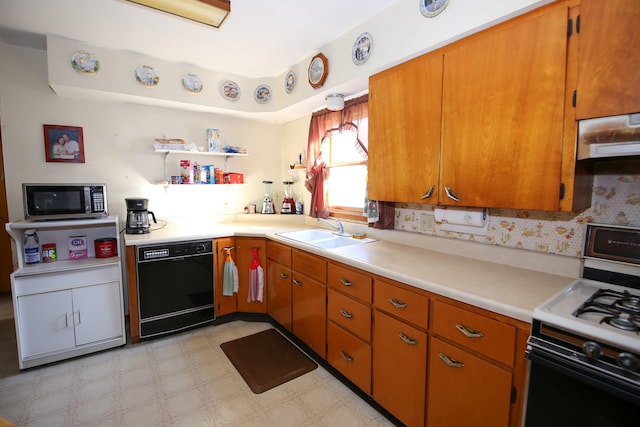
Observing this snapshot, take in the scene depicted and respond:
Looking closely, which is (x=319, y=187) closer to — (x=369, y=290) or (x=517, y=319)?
(x=369, y=290)

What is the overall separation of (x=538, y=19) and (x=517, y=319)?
1233 millimetres

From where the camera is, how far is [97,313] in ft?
7.62

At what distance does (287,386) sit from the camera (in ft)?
6.59

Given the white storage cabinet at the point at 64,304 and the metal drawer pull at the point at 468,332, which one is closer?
the metal drawer pull at the point at 468,332

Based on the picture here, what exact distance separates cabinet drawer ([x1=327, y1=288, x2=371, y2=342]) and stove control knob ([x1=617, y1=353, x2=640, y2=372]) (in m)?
1.05

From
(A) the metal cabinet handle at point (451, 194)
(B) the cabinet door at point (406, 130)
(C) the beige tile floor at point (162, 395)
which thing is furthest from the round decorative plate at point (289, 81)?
(C) the beige tile floor at point (162, 395)

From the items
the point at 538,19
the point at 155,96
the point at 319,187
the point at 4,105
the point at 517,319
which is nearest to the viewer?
the point at 517,319

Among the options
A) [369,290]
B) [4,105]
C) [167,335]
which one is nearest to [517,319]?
[369,290]

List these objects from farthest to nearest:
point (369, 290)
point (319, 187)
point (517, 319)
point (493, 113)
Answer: point (319, 187), point (369, 290), point (493, 113), point (517, 319)

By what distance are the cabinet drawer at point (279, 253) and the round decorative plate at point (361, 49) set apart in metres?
1.51

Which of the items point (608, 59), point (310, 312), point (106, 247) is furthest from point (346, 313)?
point (106, 247)

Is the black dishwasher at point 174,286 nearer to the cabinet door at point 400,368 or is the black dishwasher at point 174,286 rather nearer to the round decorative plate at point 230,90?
the round decorative plate at point 230,90

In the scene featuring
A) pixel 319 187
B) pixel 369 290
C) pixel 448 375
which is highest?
pixel 319 187

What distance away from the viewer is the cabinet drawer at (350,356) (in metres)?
1.79
